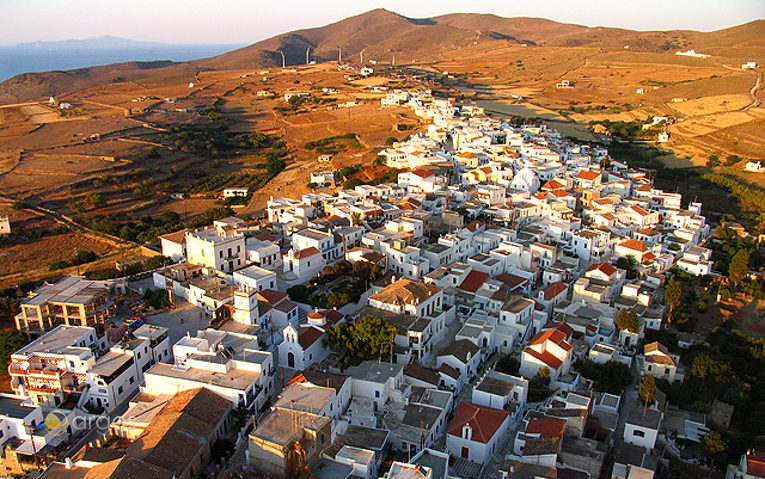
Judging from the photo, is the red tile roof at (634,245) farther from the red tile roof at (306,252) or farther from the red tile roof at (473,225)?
the red tile roof at (306,252)

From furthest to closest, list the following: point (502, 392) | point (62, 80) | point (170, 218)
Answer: point (62, 80)
point (170, 218)
point (502, 392)

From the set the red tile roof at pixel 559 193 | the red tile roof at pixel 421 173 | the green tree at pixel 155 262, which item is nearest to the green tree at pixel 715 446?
the red tile roof at pixel 559 193

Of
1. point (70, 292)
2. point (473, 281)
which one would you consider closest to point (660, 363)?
point (473, 281)

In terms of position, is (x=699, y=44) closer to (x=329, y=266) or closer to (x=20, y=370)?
(x=329, y=266)

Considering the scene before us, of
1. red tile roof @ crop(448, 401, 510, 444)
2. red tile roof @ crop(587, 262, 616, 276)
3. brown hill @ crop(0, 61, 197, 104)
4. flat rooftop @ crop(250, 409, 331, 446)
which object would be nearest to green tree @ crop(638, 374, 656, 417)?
red tile roof @ crop(448, 401, 510, 444)

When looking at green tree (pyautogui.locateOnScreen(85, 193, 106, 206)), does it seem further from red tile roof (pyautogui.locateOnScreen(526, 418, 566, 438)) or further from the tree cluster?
red tile roof (pyautogui.locateOnScreen(526, 418, 566, 438))

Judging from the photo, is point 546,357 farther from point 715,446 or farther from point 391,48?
point 391,48

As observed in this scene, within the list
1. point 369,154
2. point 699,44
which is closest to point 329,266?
point 369,154
